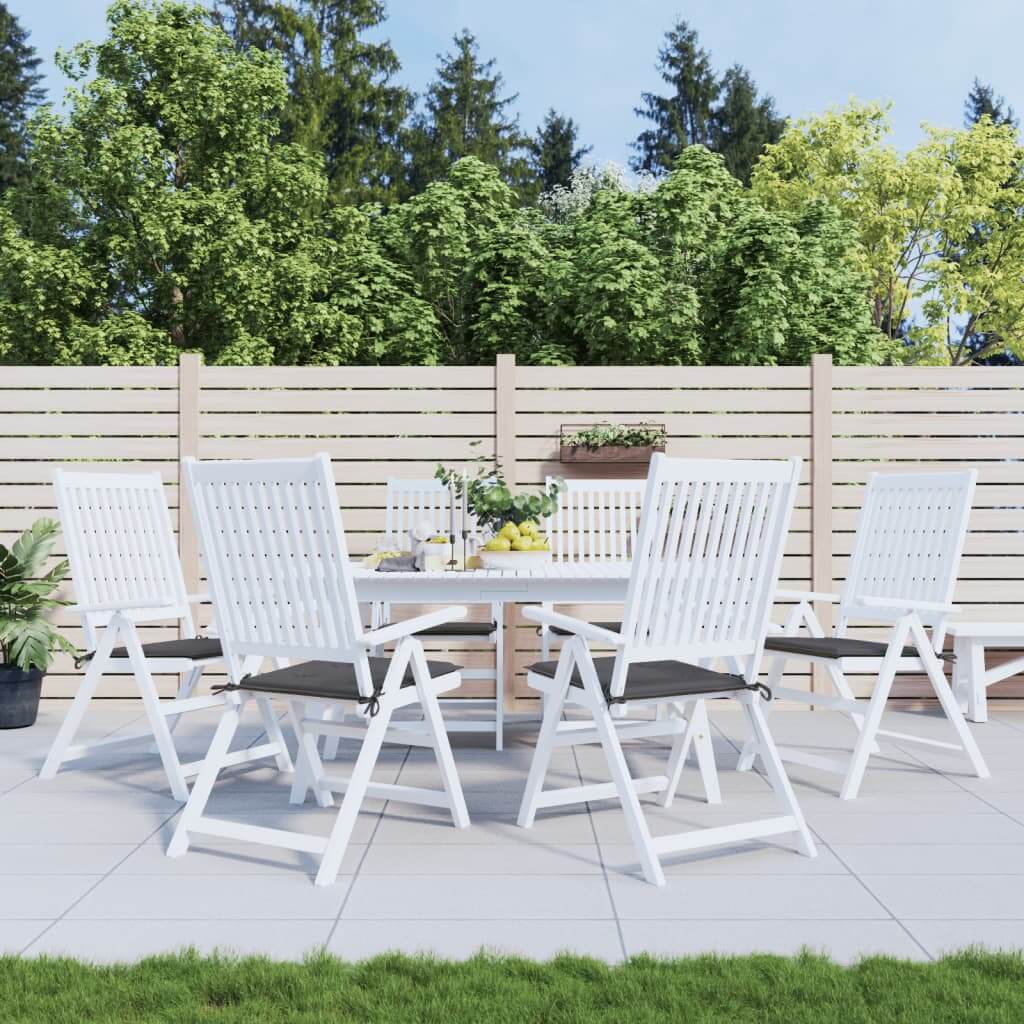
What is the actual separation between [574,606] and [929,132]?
60.3 feet

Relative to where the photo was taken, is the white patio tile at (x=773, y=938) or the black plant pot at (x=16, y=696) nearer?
the white patio tile at (x=773, y=938)

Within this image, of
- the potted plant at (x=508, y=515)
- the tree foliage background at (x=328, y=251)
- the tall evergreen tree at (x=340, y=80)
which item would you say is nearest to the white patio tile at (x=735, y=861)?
the potted plant at (x=508, y=515)

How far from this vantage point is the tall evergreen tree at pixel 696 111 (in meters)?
25.6

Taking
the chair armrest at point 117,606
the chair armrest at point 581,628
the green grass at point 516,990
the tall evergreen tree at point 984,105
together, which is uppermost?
the tall evergreen tree at point 984,105

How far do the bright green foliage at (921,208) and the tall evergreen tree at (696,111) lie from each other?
A: 14.2 ft

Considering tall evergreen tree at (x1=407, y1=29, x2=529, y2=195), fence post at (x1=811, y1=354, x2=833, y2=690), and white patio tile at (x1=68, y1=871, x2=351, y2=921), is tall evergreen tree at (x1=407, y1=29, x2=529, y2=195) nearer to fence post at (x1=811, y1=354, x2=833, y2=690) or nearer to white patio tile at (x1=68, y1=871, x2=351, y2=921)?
fence post at (x1=811, y1=354, x2=833, y2=690)

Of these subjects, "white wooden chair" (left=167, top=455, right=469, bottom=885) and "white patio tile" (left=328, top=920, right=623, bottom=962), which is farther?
"white wooden chair" (left=167, top=455, right=469, bottom=885)

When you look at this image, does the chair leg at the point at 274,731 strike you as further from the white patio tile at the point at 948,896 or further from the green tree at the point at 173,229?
the green tree at the point at 173,229

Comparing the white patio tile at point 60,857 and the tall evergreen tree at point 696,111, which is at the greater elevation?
the tall evergreen tree at point 696,111

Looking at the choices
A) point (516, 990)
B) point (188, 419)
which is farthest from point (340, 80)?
point (516, 990)

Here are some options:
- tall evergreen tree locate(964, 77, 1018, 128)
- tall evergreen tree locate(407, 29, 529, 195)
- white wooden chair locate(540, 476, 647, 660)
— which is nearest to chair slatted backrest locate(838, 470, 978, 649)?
white wooden chair locate(540, 476, 647, 660)

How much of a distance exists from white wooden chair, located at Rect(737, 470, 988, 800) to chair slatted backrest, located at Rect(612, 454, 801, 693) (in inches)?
33.7

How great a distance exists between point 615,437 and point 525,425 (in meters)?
0.47

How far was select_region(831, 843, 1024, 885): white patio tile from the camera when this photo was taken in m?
2.97
